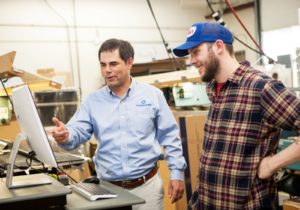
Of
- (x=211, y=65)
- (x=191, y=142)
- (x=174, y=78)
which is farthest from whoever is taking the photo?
(x=174, y=78)

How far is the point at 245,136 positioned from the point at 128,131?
0.72m

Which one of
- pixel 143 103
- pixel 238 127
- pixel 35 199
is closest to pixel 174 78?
pixel 143 103

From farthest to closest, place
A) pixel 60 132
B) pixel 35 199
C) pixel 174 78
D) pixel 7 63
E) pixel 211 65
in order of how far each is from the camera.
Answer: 1. pixel 174 78
2. pixel 7 63
3. pixel 60 132
4. pixel 211 65
5. pixel 35 199

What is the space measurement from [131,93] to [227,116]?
2.32 ft

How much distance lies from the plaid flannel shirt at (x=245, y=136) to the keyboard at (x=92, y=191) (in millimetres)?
438

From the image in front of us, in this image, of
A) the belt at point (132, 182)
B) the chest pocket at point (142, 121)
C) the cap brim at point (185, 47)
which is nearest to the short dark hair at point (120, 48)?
the chest pocket at point (142, 121)

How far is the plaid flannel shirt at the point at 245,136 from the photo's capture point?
1.45 metres

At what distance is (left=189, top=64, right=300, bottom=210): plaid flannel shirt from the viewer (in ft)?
4.75

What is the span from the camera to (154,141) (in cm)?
213

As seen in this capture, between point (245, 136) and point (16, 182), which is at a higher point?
point (245, 136)

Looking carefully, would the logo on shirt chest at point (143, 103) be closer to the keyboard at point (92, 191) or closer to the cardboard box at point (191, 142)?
Result: the keyboard at point (92, 191)

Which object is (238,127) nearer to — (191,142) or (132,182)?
(132,182)

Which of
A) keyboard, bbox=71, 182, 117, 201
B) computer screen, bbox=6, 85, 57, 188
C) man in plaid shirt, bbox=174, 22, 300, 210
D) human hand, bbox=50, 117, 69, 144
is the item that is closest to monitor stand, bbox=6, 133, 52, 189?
computer screen, bbox=6, 85, 57, 188

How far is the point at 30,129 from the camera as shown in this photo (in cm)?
143
